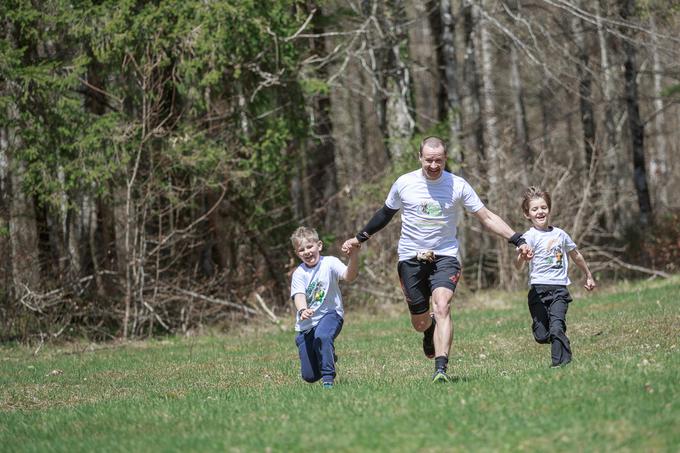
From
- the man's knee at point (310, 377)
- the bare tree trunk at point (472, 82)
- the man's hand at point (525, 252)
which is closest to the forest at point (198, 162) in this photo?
the bare tree trunk at point (472, 82)

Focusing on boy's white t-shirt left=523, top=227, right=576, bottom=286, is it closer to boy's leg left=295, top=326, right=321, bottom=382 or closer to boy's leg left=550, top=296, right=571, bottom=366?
boy's leg left=550, top=296, right=571, bottom=366

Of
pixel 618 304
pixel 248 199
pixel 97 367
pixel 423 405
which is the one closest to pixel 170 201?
pixel 248 199

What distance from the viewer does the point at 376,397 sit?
862 centimetres

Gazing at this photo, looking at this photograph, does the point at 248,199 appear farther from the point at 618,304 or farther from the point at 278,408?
the point at 278,408

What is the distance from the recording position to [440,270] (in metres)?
10.2

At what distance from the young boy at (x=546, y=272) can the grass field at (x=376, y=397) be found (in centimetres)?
40

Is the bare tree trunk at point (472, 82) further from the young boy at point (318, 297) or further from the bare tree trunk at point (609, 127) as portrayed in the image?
the young boy at point (318, 297)

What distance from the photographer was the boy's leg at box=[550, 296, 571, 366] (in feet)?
33.9

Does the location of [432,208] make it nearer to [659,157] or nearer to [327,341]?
[327,341]

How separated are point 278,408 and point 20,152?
13.5m

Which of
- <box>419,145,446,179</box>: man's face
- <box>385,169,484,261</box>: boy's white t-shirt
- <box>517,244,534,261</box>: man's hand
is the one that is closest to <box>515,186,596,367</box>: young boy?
<box>517,244,534,261</box>: man's hand

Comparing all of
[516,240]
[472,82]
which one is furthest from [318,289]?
[472,82]

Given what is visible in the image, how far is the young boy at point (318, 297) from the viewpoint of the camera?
10.1m

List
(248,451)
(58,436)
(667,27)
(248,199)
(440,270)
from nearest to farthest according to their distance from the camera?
(248,451) < (58,436) < (440,270) < (248,199) < (667,27)
